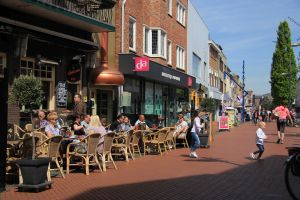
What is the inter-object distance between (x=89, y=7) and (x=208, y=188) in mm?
9814

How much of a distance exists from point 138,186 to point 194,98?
1007 inches

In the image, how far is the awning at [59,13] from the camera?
13.3 meters

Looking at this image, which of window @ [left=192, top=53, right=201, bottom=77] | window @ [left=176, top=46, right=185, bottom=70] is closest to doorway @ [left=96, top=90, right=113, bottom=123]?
window @ [left=176, top=46, right=185, bottom=70]

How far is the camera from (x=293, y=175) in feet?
26.4

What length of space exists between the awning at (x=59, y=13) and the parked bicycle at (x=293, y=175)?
27.3 ft

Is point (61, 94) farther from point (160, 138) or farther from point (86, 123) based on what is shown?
point (86, 123)

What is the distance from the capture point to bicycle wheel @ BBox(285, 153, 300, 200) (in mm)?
8021

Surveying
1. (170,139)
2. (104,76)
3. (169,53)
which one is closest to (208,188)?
(170,139)

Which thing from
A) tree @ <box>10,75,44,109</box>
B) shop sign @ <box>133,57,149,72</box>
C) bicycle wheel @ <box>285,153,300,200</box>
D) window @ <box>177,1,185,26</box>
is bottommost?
bicycle wheel @ <box>285,153,300,200</box>

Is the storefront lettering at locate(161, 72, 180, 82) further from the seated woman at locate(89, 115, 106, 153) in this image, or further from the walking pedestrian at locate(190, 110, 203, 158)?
the seated woman at locate(89, 115, 106, 153)

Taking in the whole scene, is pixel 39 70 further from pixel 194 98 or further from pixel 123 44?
pixel 194 98

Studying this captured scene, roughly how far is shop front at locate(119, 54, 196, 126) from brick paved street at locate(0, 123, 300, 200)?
7295 mm

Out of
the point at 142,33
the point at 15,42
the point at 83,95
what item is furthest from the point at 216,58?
the point at 15,42

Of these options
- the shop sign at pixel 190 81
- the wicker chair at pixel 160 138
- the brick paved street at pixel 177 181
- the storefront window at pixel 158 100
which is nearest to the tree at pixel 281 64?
the shop sign at pixel 190 81
